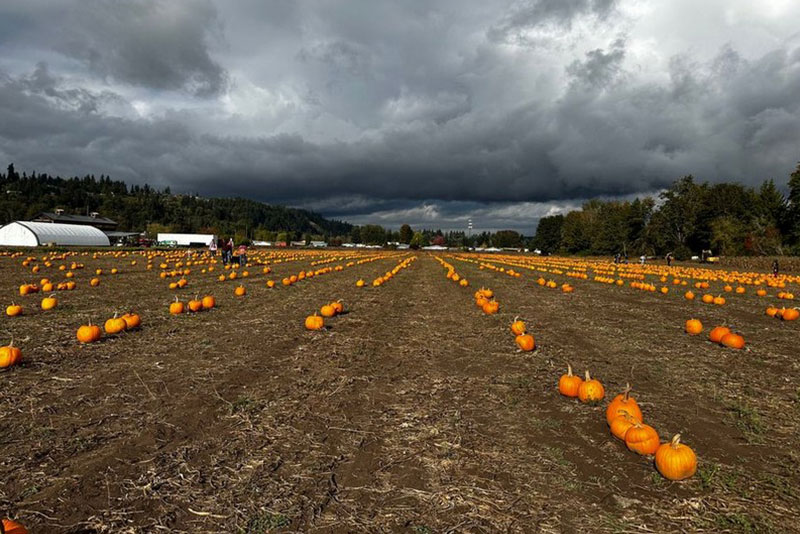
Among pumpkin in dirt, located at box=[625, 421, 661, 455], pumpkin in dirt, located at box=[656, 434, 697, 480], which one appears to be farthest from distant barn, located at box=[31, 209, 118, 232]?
pumpkin in dirt, located at box=[656, 434, 697, 480]

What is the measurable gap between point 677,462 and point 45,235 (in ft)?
324

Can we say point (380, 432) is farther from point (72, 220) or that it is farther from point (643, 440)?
point (72, 220)

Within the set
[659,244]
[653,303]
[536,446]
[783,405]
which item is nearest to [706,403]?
[783,405]

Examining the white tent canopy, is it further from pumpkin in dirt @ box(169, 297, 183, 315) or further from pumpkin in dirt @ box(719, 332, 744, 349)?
pumpkin in dirt @ box(719, 332, 744, 349)

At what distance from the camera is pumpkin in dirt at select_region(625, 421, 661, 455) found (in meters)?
5.00

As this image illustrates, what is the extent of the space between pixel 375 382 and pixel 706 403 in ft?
16.7

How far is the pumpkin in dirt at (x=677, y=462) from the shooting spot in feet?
14.8

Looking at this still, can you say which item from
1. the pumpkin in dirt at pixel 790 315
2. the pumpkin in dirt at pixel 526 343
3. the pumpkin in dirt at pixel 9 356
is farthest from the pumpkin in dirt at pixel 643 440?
the pumpkin in dirt at pixel 790 315

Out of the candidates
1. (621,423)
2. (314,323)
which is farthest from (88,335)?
(621,423)

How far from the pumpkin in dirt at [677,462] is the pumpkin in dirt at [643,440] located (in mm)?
362

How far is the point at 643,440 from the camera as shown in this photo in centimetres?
501

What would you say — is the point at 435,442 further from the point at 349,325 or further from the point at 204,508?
the point at 349,325

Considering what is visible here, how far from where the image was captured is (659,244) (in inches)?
4038

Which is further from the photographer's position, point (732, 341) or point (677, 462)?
point (732, 341)
